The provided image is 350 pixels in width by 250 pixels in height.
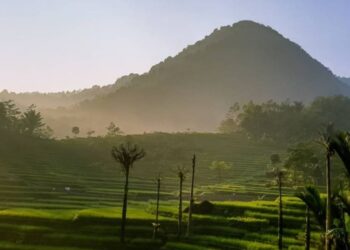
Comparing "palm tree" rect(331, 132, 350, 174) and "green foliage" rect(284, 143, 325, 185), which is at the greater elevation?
"green foliage" rect(284, 143, 325, 185)

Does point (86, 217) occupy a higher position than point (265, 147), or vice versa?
point (265, 147)

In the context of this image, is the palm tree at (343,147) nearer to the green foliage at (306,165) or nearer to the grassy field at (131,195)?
the grassy field at (131,195)

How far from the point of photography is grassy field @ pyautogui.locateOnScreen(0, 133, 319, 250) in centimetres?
4891

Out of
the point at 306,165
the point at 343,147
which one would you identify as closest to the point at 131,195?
the point at 306,165

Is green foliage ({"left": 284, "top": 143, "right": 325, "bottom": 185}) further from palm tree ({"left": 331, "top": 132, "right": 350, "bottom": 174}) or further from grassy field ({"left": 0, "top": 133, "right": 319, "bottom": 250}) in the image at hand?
palm tree ({"left": 331, "top": 132, "right": 350, "bottom": 174})

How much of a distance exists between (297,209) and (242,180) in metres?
53.6

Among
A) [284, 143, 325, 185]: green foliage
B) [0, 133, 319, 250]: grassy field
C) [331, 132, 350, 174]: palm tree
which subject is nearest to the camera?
[331, 132, 350, 174]: palm tree

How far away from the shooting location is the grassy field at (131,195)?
160 ft

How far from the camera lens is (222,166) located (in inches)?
4564

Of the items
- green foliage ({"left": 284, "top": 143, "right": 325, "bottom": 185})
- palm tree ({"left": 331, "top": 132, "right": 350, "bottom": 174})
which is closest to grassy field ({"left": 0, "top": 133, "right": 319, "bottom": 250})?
green foliage ({"left": 284, "top": 143, "right": 325, "bottom": 185})

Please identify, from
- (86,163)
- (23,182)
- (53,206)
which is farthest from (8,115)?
(53,206)

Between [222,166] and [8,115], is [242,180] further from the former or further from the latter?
[8,115]

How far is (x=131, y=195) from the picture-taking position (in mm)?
87562

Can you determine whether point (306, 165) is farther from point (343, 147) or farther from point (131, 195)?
point (343, 147)
